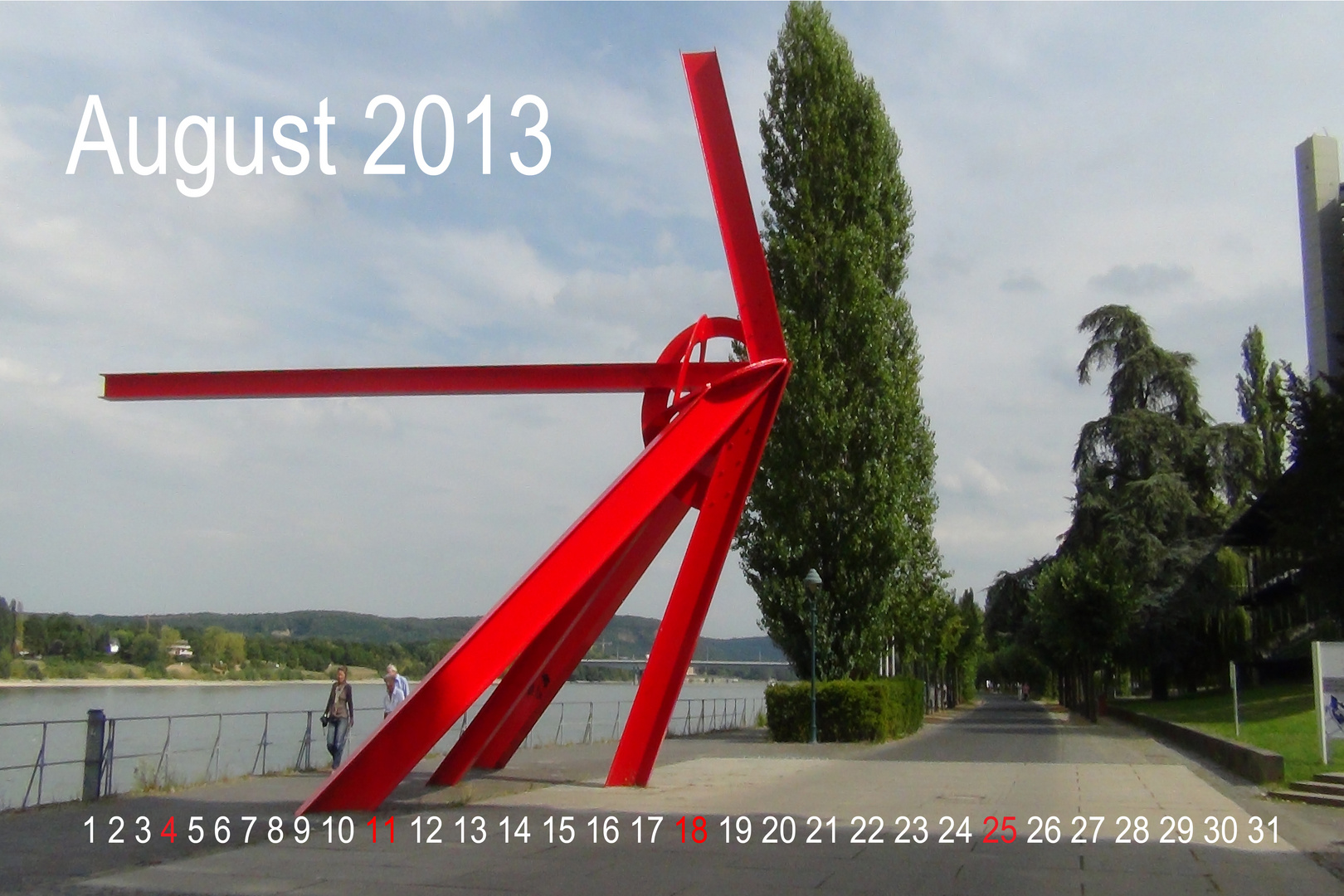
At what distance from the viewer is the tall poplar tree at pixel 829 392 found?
92.3 ft

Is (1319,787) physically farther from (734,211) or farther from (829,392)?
(829,392)

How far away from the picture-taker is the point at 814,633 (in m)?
26.5

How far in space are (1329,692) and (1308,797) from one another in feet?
5.74

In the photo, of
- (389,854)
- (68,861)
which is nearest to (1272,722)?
(389,854)

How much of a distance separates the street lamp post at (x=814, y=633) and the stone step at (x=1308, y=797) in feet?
37.2

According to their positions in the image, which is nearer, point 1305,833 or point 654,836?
point 654,836

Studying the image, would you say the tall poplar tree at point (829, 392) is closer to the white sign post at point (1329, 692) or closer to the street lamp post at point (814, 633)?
the street lamp post at point (814, 633)

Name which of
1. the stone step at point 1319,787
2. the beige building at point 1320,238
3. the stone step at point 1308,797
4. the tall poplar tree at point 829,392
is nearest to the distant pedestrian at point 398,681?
the tall poplar tree at point 829,392

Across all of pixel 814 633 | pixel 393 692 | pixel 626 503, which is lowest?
pixel 393 692

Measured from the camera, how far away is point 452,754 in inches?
526

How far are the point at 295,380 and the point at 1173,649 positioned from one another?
35.8m

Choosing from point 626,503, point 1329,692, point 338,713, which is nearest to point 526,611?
point 626,503

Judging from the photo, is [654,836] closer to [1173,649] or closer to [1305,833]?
[1305,833]

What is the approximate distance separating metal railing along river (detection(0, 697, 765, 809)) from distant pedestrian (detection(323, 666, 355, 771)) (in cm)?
77
